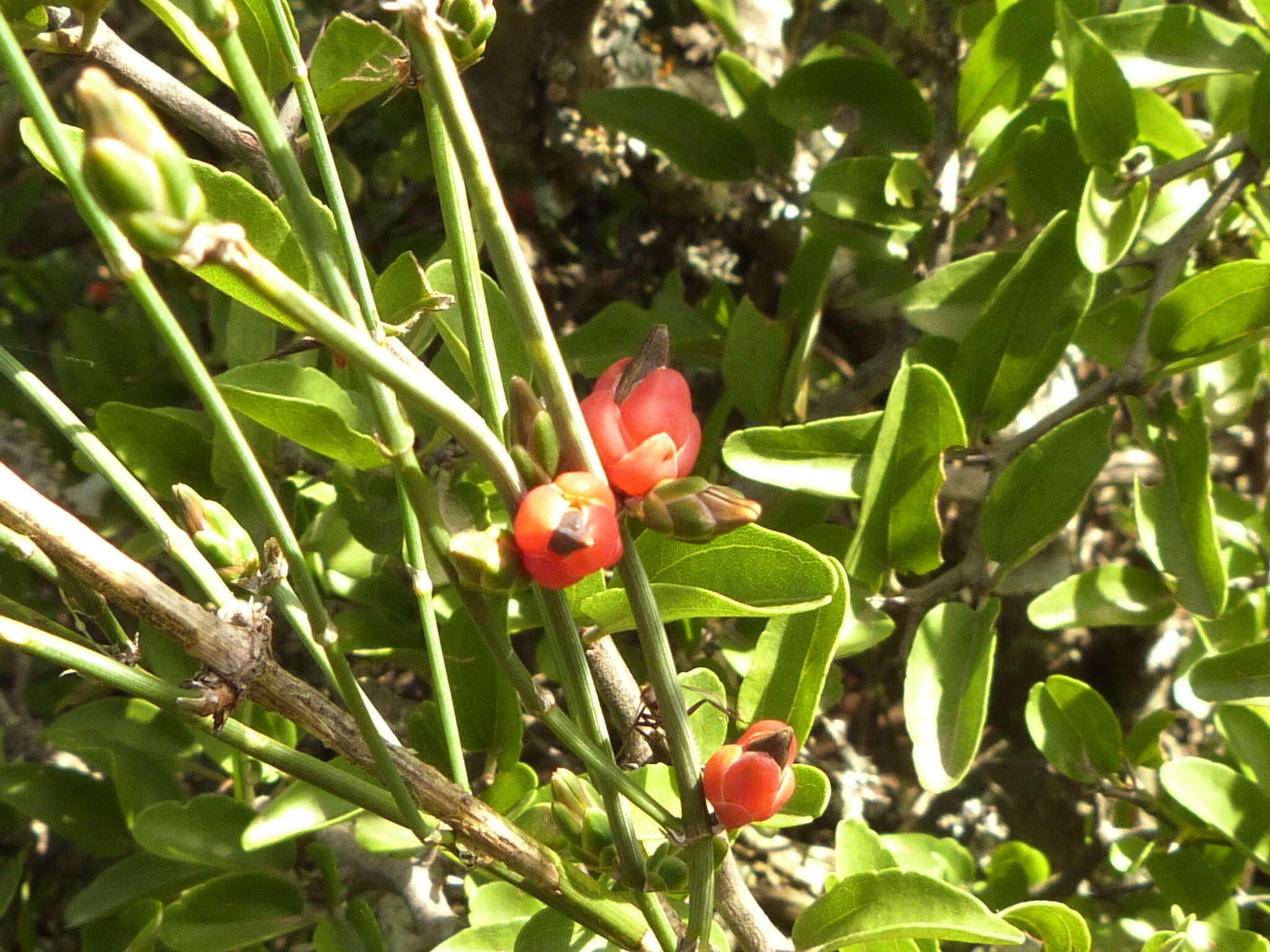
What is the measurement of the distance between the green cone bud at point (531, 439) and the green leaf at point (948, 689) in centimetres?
50

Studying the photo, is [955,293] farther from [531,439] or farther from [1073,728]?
[531,439]

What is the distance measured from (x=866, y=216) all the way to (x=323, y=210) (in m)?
0.71

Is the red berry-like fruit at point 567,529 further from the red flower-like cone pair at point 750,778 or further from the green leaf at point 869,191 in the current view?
the green leaf at point 869,191

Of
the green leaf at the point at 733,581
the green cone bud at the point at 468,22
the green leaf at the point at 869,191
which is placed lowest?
the green leaf at the point at 733,581

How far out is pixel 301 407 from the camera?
2.11 feet

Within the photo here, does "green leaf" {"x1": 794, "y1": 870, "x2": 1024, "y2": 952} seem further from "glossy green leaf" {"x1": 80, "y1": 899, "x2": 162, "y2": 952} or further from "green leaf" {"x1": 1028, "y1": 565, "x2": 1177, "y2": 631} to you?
"glossy green leaf" {"x1": 80, "y1": 899, "x2": 162, "y2": 952}

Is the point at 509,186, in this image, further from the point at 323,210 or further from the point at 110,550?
the point at 110,550

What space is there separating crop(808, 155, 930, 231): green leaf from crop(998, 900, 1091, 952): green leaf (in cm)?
68

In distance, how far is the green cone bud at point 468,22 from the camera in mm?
545

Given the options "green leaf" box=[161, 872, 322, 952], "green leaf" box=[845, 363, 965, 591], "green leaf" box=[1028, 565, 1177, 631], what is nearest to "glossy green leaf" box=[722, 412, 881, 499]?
"green leaf" box=[845, 363, 965, 591]

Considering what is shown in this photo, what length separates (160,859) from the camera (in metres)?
1.07

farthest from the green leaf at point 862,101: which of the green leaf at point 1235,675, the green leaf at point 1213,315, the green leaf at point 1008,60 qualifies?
the green leaf at point 1235,675

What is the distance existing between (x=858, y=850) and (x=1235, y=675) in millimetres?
359

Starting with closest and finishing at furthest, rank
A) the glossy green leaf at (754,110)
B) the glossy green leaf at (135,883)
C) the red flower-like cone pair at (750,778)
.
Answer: the red flower-like cone pair at (750,778) < the glossy green leaf at (135,883) < the glossy green leaf at (754,110)
